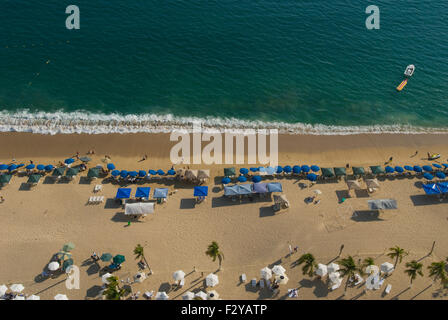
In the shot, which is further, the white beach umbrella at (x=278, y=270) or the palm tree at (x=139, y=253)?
the white beach umbrella at (x=278, y=270)

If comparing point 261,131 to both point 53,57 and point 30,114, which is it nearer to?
point 30,114

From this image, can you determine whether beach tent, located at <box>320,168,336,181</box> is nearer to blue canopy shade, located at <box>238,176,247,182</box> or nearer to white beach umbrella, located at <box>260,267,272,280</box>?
blue canopy shade, located at <box>238,176,247,182</box>

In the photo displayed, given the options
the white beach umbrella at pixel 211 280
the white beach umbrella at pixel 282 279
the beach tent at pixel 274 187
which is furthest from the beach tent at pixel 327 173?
the white beach umbrella at pixel 211 280

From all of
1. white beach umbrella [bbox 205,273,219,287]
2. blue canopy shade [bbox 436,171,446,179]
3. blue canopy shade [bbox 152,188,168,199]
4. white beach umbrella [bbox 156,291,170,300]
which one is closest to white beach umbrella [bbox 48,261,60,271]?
white beach umbrella [bbox 156,291,170,300]

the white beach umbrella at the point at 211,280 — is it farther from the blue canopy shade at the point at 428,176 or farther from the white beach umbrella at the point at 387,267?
the blue canopy shade at the point at 428,176

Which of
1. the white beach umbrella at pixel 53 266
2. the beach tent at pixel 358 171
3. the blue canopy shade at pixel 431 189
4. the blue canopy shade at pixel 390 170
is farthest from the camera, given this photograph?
the blue canopy shade at pixel 390 170

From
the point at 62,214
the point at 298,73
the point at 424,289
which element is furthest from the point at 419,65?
the point at 62,214
